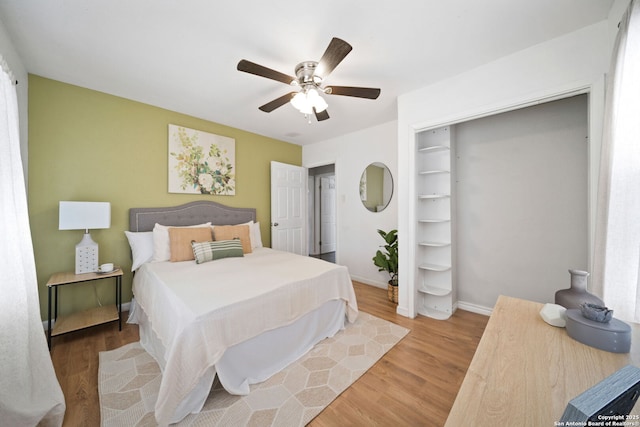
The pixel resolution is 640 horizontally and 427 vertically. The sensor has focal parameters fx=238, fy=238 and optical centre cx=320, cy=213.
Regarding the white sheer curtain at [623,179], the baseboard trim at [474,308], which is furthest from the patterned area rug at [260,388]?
the white sheer curtain at [623,179]

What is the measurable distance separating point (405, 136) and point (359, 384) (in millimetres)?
2438

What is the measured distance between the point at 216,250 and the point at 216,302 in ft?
4.18

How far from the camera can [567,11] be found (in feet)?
5.24

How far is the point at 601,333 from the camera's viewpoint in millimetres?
865

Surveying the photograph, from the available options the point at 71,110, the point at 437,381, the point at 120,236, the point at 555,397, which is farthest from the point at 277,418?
the point at 71,110

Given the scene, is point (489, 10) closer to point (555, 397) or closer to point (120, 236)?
point (555, 397)

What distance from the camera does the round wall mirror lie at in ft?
12.2

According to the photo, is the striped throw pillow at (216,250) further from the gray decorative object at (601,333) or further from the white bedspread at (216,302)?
the gray decorative object at (601,333)

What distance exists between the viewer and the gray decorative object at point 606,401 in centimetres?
33

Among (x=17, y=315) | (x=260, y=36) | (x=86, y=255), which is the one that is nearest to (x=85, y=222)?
(x=86, y=255)

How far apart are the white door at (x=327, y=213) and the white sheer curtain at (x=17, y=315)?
16.6 feet

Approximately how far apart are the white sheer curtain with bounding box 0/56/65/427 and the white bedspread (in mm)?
571

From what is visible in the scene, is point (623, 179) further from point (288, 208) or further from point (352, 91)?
point (288, 208)

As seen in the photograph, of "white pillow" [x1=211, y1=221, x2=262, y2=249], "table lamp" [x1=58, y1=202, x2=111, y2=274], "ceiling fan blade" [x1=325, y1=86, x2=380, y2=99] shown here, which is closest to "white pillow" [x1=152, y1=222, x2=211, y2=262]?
"table lamp" [x1=58, y1=202, x2=111, y2=274]
